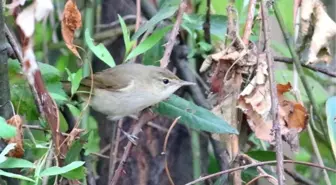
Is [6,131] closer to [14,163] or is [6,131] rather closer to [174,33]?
[14,163]

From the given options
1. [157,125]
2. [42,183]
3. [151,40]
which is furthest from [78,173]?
Answer: [157,125]

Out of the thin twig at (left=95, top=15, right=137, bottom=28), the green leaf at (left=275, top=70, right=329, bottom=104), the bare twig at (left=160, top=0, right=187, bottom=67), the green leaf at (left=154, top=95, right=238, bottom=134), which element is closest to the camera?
the green leaf at (left=154, top=95, right=238, bottom=134)

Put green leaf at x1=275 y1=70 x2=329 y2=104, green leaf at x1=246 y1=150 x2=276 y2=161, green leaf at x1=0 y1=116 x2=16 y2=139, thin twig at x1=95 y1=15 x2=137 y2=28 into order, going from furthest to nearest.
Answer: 1. thin twig at x1=95 y1=15 x2=137 y2=28
2. green leaf at x1=275 y1=70 x2=329 y2=104
3. green leaf at x1=246 y1=150 x2=276 y2=161
4. green leaf at x1=0 y1=116 x2=16 y2=139

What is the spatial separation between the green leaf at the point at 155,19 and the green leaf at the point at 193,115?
0.82ft

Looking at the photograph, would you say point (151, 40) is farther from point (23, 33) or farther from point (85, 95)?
point (23, 33)

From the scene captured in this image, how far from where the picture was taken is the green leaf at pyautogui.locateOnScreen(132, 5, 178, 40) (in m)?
2.07

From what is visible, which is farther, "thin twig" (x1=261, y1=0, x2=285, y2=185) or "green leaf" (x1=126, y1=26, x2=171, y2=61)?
"green leaf" (x1=126, y1=26, x2=171, y2=61)

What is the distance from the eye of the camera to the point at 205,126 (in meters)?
2.03

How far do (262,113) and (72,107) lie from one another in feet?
1.70

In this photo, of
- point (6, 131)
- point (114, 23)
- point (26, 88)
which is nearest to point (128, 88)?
point (114, 23)

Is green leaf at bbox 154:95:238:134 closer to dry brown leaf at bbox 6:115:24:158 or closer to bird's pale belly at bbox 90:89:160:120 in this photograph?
bird's pale belly at bbox 90:89:160:120

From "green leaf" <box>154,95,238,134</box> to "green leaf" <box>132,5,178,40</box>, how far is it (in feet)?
0.82

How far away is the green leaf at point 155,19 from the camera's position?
2.07 m

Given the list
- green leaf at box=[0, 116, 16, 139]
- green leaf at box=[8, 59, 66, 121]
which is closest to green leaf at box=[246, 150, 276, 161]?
green leaf at box=[8, 59, 66, 121]
